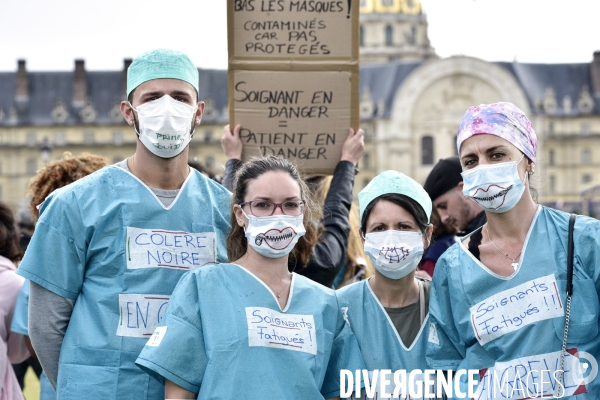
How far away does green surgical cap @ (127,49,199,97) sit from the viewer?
4.32 m

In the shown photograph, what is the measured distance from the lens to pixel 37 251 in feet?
13.7

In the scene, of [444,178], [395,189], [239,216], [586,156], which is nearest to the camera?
[239,216]

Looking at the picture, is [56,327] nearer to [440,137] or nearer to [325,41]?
[325,41]

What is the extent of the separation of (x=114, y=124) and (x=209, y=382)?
237 feet

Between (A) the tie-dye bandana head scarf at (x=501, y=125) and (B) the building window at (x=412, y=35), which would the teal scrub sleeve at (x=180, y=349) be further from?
(B) the building window at (x=412, y=35)

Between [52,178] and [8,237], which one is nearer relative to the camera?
[52,178]

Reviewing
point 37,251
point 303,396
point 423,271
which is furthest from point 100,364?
point 423,271

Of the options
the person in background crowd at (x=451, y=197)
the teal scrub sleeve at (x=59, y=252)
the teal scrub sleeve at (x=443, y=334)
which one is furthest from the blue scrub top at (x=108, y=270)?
the person in background crowd at (x=451, y=197)

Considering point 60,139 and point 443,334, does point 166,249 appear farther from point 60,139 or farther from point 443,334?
point 60,139

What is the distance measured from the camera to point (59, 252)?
4184mm

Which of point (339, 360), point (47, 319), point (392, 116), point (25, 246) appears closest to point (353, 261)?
point (339, 360)

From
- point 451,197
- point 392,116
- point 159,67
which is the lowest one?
point 451,197

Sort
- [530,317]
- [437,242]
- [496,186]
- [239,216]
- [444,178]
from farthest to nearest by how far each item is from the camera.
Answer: [444,178] → [437,242] → [239,216] → [496,186] → [530,317]

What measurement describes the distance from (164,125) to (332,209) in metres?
1.33
